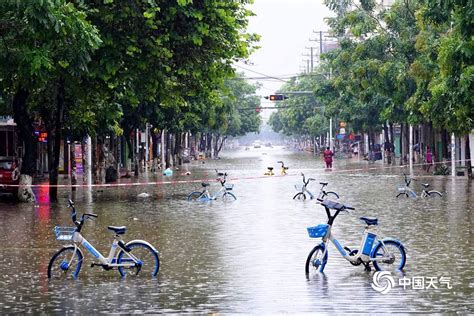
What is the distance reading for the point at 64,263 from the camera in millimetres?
14234

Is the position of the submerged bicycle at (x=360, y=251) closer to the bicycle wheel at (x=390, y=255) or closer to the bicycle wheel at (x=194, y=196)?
the bicycle wheel at (x=390, y=255)

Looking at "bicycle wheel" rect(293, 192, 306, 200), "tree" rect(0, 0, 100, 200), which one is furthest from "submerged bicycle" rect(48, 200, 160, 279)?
"bicycle wheel" rect(293, 192, 306, 200)

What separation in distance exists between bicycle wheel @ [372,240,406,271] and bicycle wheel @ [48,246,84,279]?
14.6 ft

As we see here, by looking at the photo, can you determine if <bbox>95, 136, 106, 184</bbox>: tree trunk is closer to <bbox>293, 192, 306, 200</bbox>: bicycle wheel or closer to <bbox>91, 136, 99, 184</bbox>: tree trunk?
<bbox>91, 136, 99, 184</bbox>: tree trunk

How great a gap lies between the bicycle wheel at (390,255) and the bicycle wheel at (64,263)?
445 centimetres

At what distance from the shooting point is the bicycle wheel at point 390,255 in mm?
14258

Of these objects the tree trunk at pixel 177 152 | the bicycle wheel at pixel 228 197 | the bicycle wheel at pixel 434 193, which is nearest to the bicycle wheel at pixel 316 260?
the bicycle wheel at pixel 228 197

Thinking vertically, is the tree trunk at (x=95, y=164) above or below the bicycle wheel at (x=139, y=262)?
above

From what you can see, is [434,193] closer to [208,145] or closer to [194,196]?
[194,196]

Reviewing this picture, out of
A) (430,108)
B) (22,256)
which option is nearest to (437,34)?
(430,108)

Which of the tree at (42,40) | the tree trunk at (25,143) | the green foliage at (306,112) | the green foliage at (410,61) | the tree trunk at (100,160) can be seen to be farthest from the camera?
the green foliage at (306,112)

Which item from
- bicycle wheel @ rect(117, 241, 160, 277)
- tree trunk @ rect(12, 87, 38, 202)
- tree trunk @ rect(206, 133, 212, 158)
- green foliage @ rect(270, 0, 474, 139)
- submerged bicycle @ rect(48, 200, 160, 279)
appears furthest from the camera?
tree trunk @ rect(206, 133, 212, 158)

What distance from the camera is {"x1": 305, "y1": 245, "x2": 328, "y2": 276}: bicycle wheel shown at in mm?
14172

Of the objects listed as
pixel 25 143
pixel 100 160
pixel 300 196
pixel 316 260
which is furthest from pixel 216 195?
pixel 316 260
